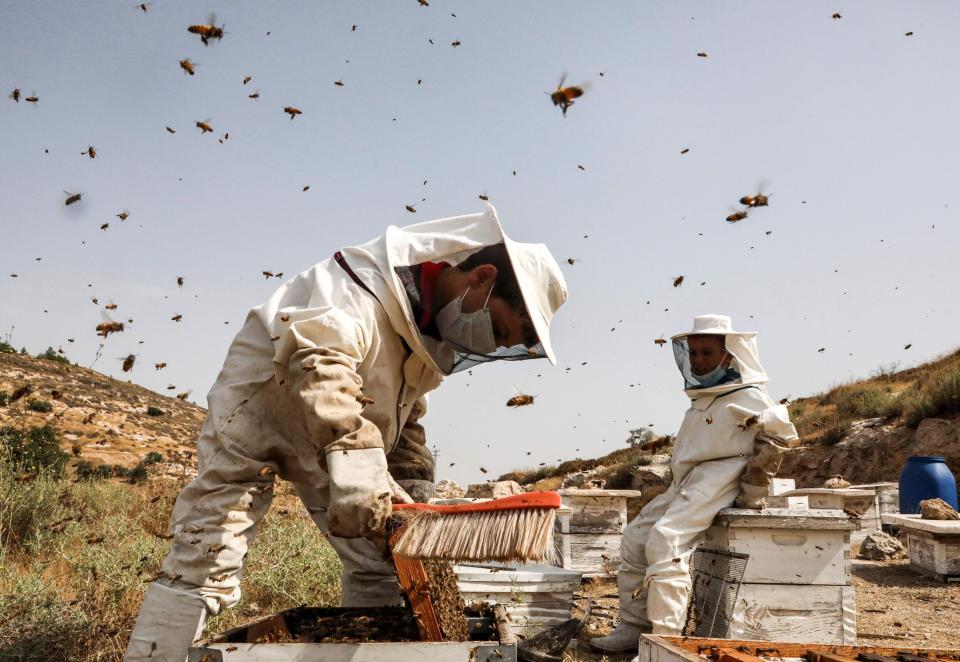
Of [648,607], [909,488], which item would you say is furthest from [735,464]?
[909,488]

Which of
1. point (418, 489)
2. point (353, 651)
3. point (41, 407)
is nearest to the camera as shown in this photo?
point (353, 651)

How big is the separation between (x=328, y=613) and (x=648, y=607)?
2.67 meters

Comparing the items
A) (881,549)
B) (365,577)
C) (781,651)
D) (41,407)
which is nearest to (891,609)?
(881,549)

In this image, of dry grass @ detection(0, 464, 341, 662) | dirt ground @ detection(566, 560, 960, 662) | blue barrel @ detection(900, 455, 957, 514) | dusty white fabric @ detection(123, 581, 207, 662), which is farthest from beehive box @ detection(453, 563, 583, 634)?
blue barrel @ detection(900, 455, 957, 514)

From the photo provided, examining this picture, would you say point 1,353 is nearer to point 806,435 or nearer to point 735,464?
point 806,435

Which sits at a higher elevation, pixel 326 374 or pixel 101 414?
pixel 101 414

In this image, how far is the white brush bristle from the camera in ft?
6.76

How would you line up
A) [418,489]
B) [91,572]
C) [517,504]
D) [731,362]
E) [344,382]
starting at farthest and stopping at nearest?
[731,362], [91,572], [418,489], [344,382], [517,504]

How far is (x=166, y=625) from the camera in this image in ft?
9.02

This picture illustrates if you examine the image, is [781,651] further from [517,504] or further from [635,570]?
[635,570]

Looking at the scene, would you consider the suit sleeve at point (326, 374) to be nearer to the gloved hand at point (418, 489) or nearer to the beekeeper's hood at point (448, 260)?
the beekeeper's hood at point (448, 260)

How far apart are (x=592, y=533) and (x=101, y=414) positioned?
25.8 meters

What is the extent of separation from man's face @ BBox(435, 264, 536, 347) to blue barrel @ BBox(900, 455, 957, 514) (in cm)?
1002

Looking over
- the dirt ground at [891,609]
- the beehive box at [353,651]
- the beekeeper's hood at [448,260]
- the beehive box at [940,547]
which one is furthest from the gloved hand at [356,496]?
the beehive box at [940,547]
